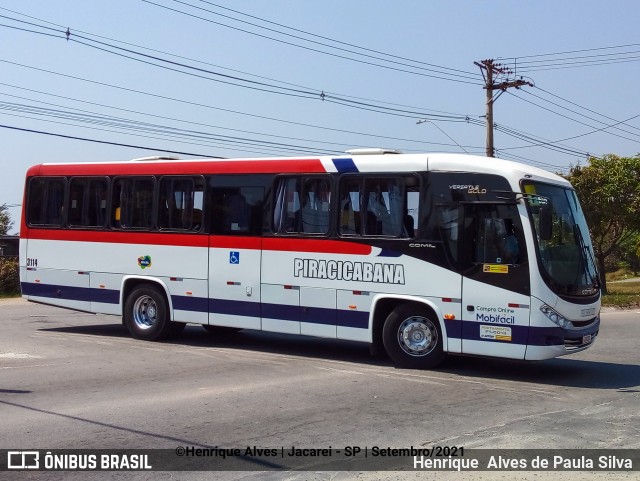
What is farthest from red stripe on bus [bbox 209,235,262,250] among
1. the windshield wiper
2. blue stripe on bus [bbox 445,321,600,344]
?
the windshield wiper

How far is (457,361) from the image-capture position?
13.8m

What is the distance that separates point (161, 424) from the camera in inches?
349

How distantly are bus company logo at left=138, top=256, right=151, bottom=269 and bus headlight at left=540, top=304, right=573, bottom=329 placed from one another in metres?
7.29

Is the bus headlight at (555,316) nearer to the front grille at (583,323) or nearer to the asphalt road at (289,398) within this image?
the front grille at (583,323)

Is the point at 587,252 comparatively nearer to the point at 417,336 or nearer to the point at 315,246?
the point at 417,336

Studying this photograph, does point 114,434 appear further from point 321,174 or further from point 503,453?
point 321,174

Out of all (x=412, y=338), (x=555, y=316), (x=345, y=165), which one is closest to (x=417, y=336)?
(x=412, y=338)

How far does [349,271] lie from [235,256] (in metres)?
2.30

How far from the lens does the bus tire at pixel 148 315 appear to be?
51.6 feet

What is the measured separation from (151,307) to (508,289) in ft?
22.8

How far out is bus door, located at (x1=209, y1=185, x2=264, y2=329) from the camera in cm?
1451

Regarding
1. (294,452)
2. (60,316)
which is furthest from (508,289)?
(60,316)

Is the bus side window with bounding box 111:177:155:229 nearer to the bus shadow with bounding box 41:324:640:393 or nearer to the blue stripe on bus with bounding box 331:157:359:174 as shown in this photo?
the bus shadow with bounding box 41:324:640:393

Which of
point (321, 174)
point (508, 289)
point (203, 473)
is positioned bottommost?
point (203, 473)
